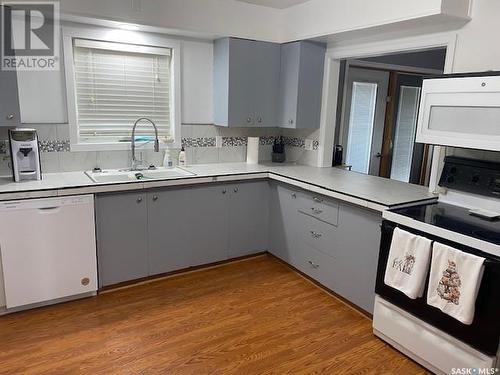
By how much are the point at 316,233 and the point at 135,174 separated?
1621 millimetres

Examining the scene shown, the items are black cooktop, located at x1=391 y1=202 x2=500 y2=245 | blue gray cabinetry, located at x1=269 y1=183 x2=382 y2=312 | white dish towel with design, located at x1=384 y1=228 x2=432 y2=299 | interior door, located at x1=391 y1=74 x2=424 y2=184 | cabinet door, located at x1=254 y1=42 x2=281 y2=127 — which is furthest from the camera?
interior door, located at x1=391 y1=74 x2=424 y2=184

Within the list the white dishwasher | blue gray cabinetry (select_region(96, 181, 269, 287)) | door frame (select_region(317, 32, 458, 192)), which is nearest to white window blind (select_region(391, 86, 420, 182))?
door frame (select_region(317, 32, 458, 192))

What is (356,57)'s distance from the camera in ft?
10.9

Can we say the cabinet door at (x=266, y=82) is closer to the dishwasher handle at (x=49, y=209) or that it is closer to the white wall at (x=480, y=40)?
the white wall at (x=480, y=40)

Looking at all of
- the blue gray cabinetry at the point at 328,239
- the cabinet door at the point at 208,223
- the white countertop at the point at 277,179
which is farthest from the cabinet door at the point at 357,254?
the cabinet door at the point at 208,223

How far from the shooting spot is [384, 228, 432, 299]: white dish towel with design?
2.04 meters

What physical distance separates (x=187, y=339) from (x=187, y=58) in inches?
98.2

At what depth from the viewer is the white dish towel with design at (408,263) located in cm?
204

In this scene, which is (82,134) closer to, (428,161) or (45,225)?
(45,225)

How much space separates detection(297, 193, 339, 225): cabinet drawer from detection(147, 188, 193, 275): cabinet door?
0.97 m

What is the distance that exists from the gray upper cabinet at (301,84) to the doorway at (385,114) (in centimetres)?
66

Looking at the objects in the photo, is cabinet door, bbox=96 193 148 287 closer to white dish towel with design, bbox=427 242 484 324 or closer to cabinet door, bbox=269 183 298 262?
cabinet door, bbox=269 183 298 262

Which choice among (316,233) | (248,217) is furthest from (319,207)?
(248,217)

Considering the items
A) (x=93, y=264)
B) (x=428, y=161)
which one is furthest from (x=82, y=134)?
(x=428, y=161)
